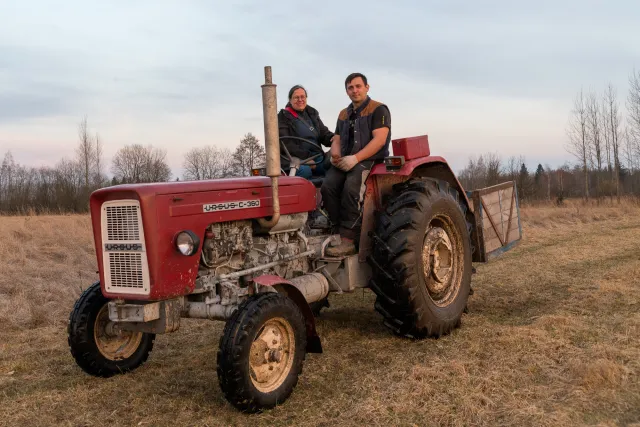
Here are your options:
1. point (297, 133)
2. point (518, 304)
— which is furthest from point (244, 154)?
point (518, 304)

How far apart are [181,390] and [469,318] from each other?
9.48ft

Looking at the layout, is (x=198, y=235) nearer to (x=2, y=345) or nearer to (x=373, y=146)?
(x=373, y=146)

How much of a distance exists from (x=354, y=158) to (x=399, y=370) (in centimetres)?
184

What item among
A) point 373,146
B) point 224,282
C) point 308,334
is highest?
point 373,146

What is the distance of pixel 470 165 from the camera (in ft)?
168

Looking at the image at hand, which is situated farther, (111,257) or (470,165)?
(470,165)

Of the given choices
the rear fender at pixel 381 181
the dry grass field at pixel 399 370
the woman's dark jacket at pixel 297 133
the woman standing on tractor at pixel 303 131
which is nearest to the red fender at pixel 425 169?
the rear fender at pixel 381 181

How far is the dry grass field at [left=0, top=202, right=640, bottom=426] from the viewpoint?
3156mm

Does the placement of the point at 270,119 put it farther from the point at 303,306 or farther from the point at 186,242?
the point at 303,306

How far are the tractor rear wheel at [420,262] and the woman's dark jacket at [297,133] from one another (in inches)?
43.5

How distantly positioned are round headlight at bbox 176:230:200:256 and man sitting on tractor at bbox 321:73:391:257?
4.83 feet

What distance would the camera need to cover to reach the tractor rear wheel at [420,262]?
4.41 metres

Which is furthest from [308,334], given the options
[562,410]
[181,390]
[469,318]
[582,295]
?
[582,295]

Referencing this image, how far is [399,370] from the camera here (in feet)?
12.7
